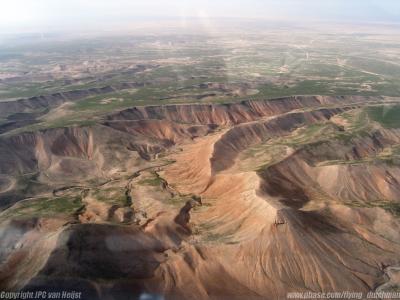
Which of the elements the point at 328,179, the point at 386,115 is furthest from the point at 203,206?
the point at 386,115

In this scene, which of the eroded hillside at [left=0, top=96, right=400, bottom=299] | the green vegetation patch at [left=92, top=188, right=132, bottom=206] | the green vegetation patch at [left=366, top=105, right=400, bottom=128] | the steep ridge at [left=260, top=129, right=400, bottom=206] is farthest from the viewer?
the green vegetation patch at [left=366, top=105, right=400, bottom=128]

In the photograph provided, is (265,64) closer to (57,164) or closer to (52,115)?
(52,115)

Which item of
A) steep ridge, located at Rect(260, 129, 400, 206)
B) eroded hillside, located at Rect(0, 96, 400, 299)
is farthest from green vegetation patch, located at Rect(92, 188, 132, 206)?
steep ridge, located at Rect(260, 129, 400, 206)

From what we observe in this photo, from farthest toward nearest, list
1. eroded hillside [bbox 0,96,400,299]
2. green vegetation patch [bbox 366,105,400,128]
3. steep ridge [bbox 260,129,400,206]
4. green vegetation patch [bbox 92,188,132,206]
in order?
1. green vegetation patch [bbox 366,105,400,128]
2. green vegetation patch [bbox 92,188,132,206]
3. steep ridge [bbox 260,129,400,206]
4. eroded hillside [bbox 0,96,400,299]

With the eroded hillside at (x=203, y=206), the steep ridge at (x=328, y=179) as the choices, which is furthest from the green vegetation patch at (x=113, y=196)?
the steep ridge at (x=328, y=179)

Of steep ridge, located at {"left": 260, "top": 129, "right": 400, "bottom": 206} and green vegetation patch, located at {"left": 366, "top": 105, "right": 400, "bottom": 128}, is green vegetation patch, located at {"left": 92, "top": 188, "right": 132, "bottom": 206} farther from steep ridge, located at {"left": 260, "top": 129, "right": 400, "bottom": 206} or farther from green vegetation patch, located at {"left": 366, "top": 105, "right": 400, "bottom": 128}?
green vegetation patch, located at {"left": 366, "top": 105, "right": 400, "bottom": 128}

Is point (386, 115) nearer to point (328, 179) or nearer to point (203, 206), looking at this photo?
point (328, 179)

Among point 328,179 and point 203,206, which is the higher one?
point 203,206

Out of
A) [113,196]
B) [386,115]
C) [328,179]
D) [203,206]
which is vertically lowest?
[386,115]
